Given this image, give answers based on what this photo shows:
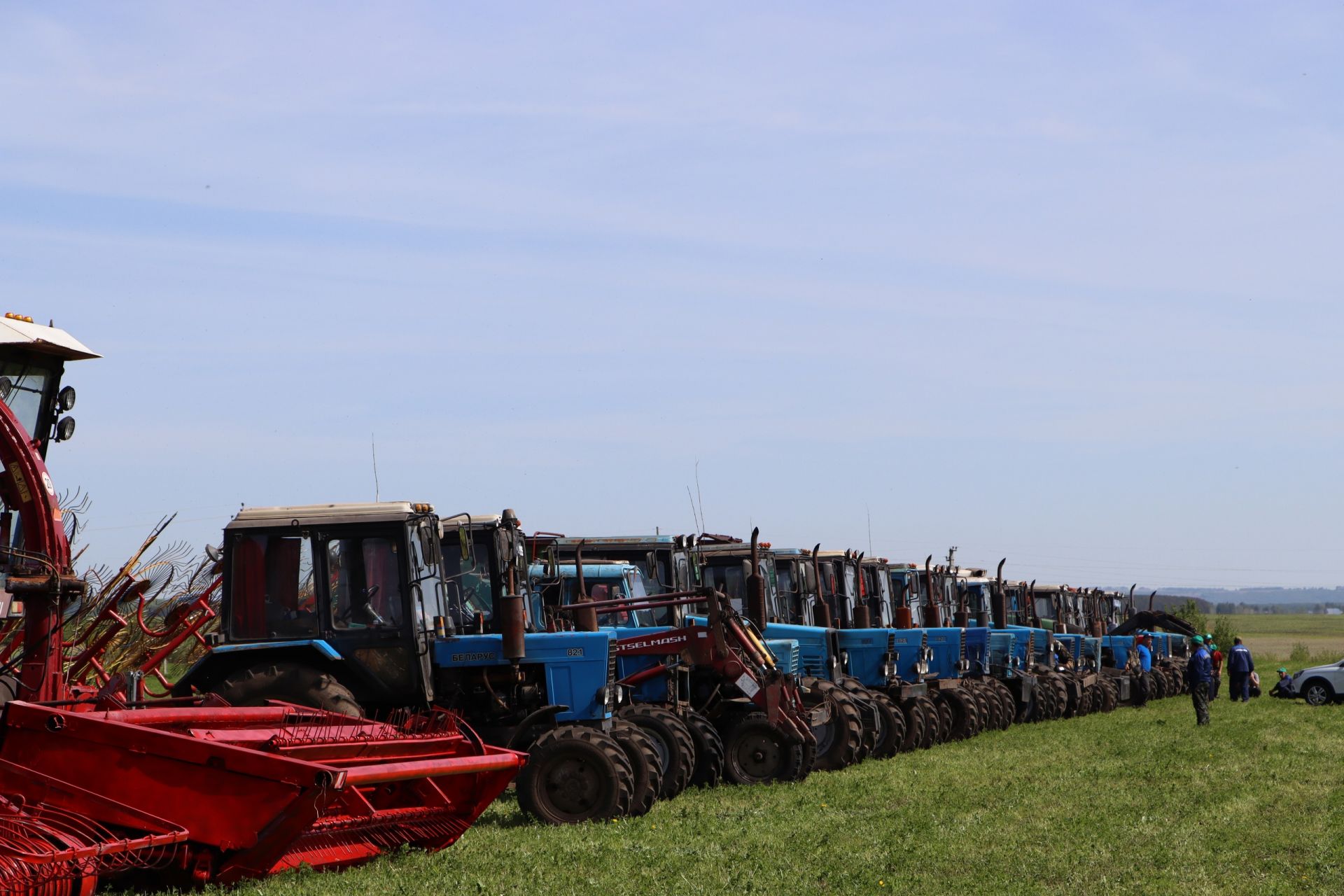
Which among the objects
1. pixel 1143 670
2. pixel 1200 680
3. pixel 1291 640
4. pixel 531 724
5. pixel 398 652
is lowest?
pixel 1291 640

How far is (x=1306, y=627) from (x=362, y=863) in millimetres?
148041

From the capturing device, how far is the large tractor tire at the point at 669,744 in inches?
499

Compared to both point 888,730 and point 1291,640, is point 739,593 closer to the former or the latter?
point 888,730

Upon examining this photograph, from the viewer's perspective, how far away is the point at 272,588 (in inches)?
441

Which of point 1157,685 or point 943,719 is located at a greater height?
point 943,719

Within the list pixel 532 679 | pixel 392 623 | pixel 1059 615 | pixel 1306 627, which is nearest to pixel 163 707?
pixel 392 623

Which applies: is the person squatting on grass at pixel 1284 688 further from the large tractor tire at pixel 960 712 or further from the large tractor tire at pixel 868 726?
the large tractor tire at pixel 868 726

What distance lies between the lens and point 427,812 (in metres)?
9.34

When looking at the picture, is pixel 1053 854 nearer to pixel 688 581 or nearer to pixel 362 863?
pixel 362 863

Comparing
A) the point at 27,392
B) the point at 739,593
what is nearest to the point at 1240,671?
the point at 739,593

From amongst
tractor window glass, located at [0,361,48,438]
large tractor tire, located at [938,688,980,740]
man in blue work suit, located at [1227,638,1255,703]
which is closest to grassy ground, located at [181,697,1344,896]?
large tractor tire, located at [938,688,980,740]

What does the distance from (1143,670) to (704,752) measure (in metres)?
21.0

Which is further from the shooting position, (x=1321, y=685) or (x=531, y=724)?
(x=1321, y=685)

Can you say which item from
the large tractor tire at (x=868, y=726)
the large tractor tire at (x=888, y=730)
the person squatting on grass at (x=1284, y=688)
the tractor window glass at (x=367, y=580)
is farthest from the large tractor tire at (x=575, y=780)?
the person squatting on grass at (x=1284, y=688)
